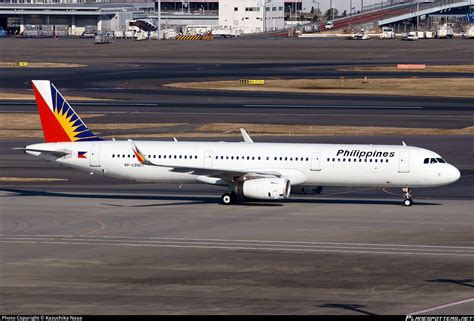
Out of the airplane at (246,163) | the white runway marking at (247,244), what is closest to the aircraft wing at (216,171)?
the airplane at (246,163)

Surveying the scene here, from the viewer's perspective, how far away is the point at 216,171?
64875 millimetres

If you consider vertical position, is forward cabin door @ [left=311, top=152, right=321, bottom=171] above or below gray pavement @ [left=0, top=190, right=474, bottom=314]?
above

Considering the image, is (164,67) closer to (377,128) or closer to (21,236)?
(377,128)

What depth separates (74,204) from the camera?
2601 inches

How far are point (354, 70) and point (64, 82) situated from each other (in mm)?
48616

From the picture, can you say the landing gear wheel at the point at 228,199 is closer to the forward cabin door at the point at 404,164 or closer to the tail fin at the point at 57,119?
the tail fin at the point at 57,119

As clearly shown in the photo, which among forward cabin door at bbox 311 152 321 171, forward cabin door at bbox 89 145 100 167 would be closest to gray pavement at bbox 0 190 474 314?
forward cabin door at bbox 89 145 100 167

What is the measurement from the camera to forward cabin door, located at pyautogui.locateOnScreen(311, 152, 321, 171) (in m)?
65.4

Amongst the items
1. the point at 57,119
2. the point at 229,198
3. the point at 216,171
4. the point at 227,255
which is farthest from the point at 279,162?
the point at 227,255

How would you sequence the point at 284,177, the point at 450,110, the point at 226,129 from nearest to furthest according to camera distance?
the point at 284,177 → the point at 226,129 → the point at 450,110

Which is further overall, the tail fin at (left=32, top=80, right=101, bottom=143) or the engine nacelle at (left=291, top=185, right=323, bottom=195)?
the tail fin at (left=32, top=80, right=101, bottom=143)

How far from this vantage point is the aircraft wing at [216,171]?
64.4 meters

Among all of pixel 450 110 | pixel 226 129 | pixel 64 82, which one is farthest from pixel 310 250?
pixel 64 82

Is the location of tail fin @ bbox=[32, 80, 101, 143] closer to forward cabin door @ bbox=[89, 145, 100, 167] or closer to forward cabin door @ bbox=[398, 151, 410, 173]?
forward cabin door @ bbox=[89, 145, 100, 167]
